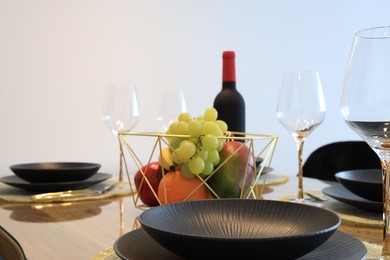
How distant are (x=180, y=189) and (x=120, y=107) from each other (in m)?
0.56

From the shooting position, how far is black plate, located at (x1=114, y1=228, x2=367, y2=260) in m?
0.47

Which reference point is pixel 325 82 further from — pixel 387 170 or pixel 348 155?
pixel 387 170

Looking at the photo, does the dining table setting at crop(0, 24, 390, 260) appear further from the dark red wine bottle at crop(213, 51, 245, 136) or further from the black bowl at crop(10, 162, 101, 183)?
the dark red wine bottle at crop(213, 51, 245, 136)

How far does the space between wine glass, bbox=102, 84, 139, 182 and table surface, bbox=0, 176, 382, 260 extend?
0.93ft

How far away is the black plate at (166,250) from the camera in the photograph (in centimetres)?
47

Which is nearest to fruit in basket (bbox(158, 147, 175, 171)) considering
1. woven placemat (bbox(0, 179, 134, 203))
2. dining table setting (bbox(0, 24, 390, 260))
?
dining table setting (bbox(0, 24, 390, 260))

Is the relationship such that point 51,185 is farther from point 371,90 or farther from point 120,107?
point 371,90

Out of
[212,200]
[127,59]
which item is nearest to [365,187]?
[212,200]

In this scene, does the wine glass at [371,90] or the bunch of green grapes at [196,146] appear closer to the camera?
Result: the wine glass at [371,90]

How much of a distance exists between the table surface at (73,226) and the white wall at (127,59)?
50.1 inches

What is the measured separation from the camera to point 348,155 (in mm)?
1695

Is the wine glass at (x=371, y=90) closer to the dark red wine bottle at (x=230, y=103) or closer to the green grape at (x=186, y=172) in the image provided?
the green grape at (x=186, y=172)

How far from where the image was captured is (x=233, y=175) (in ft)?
2.60

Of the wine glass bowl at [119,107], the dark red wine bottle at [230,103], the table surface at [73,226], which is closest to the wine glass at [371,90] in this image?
the table surface at [73,226]
